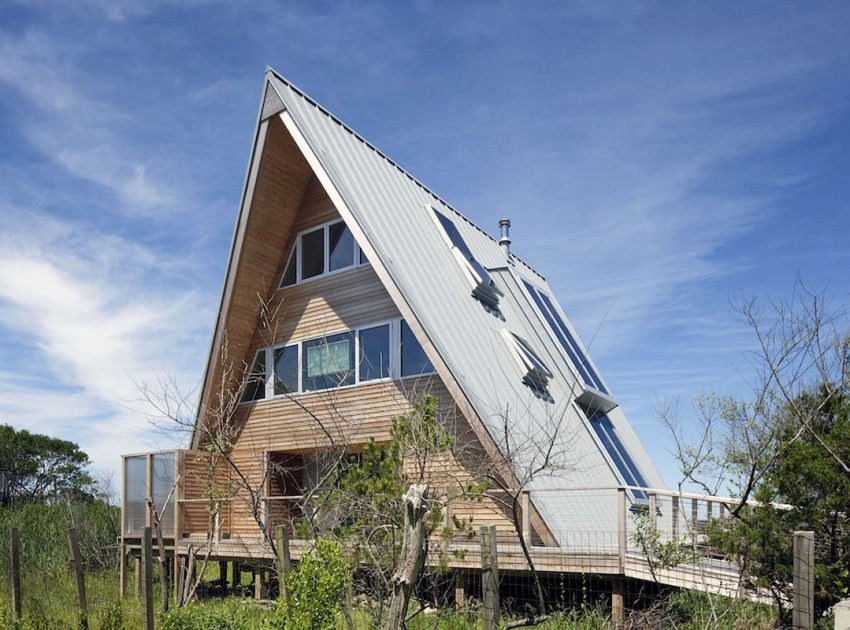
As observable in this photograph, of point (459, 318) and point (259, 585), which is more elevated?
point (459, 318)

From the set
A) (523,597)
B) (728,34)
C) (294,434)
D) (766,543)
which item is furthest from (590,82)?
(294,434)

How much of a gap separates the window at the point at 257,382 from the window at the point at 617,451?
679cm

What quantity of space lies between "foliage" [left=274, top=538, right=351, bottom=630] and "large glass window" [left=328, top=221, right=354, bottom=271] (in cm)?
926

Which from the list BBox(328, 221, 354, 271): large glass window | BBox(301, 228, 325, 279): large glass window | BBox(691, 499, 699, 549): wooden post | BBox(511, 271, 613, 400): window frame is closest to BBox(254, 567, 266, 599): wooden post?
BBox(301, 228, 325, 279): large glass window

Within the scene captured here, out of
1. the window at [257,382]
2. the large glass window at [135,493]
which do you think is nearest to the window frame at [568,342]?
the window at [257,382]

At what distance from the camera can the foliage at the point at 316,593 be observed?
19.4 ft

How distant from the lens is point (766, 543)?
8.17 meters

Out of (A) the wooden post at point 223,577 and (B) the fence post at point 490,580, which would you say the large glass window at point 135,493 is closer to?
(A) the wooden post at point 223,577

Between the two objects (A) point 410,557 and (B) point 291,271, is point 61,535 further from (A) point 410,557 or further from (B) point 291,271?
(A) point 410,557

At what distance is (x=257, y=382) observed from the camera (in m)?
16.1

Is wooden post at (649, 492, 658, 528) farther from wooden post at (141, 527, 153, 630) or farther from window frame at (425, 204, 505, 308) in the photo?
wooden post at (141, 527, 153, 630)

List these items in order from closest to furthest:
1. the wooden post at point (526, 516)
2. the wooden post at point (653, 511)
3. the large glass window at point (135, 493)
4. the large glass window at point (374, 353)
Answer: the wooden post at point (653, 511) → the wooden post at point (526, 516) → the large glass window at point (374, 353) → the large glass window at point (135, 493)

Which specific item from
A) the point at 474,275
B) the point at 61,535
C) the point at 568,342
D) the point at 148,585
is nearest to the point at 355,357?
the point at 474,275

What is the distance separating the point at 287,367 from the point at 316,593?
9892 millimetres
